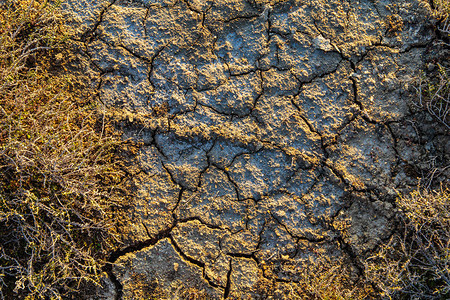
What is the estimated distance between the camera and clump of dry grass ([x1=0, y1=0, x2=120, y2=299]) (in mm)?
2375

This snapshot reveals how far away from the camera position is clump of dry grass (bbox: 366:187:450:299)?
2.50m

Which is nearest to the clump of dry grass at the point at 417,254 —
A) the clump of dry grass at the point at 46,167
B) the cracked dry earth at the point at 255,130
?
the cracked dry earth at the point at 255,130

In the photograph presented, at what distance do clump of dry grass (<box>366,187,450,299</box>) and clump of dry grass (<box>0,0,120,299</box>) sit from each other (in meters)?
2.16

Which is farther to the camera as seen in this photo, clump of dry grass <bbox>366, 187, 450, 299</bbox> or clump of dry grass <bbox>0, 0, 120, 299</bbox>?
clump of dry grass <bbox>366, 187, 450, 299</bbox>

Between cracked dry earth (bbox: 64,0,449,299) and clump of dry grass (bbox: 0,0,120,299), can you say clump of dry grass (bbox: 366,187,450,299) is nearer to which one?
cracked dry earth (bbox: 64,0,449,299)

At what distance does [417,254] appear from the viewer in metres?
2.60

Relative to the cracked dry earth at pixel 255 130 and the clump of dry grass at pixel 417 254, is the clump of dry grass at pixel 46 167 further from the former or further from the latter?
the clump of dry grass at pixel 417 254

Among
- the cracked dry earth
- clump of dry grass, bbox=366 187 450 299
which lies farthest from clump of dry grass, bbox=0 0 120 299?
clump of dry grass, bbox=366 187 450 299

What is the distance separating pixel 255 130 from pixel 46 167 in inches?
62.4

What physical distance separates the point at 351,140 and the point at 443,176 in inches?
30.8

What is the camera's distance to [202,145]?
2.65 metres

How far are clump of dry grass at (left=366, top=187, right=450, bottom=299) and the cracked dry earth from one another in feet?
0.37

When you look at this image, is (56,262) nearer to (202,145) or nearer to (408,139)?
(202,145)

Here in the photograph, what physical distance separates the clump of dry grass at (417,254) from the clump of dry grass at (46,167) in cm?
216
